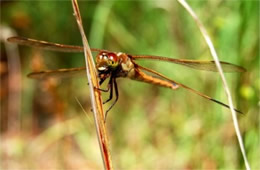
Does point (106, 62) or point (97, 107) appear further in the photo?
point (106, 62)

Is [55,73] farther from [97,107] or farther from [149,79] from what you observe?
[97,107]

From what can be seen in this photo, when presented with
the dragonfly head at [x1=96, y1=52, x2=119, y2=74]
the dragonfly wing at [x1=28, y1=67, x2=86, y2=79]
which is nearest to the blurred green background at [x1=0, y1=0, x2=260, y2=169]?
the dragonfly wing at [x1=28, y1=67, x2=86, y2=79]

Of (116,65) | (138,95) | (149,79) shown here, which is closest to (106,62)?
(116,65)

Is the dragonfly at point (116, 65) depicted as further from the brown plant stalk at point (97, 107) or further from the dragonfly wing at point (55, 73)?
the brown plant stalk at point (97, 107)

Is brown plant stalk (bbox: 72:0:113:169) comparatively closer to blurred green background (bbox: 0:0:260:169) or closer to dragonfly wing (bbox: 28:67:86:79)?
blurred green background (bbox: 0:0:260:169)

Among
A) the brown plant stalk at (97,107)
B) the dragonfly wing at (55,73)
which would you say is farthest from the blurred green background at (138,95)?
the brown plant stalk at (97,107)

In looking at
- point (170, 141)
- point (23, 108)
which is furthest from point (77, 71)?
point (23, 108)
